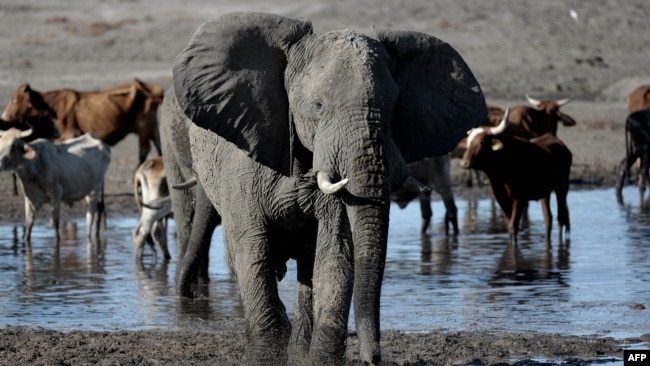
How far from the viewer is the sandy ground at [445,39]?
24.4 metres

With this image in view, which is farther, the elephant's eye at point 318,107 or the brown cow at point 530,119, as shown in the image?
the brown cow at point 530,119

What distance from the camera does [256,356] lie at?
7434 millimetres

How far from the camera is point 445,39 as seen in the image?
3534 centimetres

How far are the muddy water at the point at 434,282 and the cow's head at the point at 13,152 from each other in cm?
84

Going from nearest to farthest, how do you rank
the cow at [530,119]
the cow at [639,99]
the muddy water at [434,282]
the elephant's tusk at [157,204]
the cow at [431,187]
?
the muddy water at [434,282]
the elephant's tusk at [157,204]
the cow at [431,187]
the cow at [530,119]
the cow at [639,99]

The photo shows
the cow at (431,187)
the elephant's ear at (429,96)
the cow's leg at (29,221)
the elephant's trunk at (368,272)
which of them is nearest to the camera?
the elephant's trunk at (368,272)

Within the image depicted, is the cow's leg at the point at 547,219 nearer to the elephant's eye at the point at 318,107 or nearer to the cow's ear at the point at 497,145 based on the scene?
the cow's ear at the point at 497,145

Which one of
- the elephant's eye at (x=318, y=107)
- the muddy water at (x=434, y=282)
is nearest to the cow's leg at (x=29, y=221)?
the muddy water at (x=434, y=282)

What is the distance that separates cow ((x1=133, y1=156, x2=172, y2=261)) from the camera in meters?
13.9

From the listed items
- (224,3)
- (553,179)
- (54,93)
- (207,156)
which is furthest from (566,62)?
(207,156)

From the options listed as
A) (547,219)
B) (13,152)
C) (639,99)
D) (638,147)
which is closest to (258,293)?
(547,219)

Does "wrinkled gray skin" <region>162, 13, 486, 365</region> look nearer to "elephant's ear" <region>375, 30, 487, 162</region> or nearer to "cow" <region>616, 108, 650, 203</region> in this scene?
"elephant's ear" <region>375, 30, 487, 162</region>

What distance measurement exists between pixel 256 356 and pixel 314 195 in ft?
3.29

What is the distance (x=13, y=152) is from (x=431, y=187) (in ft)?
16.2
